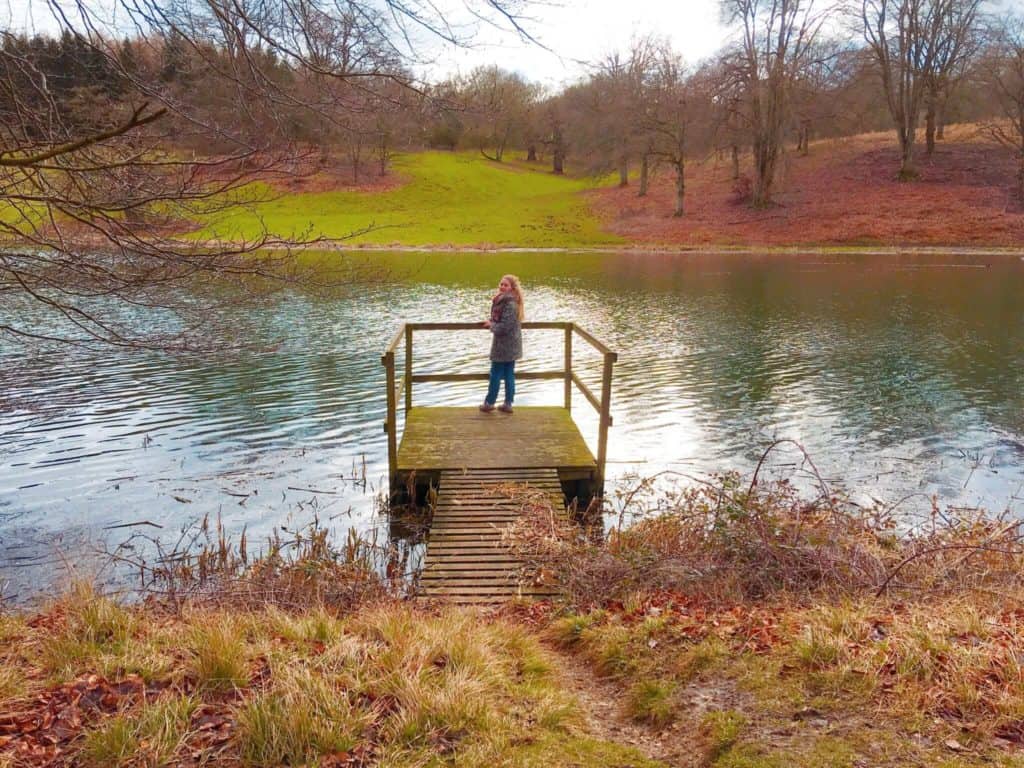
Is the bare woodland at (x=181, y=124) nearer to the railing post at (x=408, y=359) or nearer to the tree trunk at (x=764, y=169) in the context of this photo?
the railing post at (x=408, y=359)

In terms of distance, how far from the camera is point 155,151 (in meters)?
5.16

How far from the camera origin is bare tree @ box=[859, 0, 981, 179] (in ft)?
156

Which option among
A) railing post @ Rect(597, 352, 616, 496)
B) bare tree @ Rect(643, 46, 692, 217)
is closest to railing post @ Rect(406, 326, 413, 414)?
railing post @ Rect(597, 352, 616, 496)

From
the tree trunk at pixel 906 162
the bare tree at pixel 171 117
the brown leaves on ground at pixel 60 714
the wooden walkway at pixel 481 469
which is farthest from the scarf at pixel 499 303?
the tree trunk at pixel 906 162

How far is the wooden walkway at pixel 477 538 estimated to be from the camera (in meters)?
6.64

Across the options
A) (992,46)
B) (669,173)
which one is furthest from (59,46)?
(669,173)

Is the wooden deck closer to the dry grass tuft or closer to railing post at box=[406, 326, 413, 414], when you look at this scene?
railing post at box=[406, 326, 413, 414]

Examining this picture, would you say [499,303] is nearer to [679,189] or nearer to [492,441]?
[492,441]

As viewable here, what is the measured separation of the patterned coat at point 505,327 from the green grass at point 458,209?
111 ft

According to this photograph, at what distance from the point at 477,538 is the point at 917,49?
52558 mm

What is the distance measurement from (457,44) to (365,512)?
20.7 ft

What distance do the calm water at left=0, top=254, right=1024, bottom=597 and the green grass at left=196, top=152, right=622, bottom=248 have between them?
920 inches

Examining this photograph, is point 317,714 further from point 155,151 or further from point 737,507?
point 737,507

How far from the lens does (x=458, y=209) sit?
58344mm
